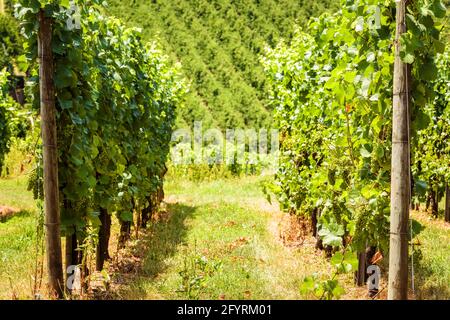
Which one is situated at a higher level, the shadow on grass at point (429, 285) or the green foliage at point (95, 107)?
the green foliage at point (95, 107)

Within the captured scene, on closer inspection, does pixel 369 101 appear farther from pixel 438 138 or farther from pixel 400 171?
pixel 438 138

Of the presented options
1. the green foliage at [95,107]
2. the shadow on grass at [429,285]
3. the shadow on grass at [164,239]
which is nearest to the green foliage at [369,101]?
the shadow on grass at [429,285]

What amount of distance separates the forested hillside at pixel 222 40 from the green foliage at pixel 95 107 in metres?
32.6

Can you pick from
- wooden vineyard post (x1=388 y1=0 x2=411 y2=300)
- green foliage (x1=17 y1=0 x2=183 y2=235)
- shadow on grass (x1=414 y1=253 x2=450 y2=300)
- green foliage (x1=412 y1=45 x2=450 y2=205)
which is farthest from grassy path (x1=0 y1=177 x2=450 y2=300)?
wooden vineyard post (x1=388 y1=0 x2=411 y2=300)

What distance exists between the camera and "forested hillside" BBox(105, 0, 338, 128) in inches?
1748

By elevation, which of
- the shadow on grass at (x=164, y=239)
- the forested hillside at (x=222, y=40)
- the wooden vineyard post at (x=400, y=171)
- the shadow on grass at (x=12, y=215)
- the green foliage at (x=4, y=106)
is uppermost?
the forested hillside at (x=222, y=40)

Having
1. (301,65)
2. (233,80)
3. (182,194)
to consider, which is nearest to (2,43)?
(233,80)

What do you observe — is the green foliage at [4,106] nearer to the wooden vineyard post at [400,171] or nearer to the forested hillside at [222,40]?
the wooden vineyard post at [400,171]

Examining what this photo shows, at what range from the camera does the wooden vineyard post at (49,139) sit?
4.96 metres

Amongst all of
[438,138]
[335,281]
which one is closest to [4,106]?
[438,138]

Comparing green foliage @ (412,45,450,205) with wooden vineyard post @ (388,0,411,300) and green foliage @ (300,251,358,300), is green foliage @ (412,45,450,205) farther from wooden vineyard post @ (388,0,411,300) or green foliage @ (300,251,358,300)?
wooden vineyard post @ (388,0,411,300)

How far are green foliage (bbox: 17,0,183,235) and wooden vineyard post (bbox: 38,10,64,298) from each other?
171mm

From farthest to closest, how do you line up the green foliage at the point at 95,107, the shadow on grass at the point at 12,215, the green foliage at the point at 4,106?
the green foliage at the point at 4,106 < the shadow on grass at the point at 12,215 < the green foliage at the point at 95,107

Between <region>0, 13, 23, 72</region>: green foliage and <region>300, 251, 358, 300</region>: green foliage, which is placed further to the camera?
<region>0, 13, 23, 72</region>: green foliage
